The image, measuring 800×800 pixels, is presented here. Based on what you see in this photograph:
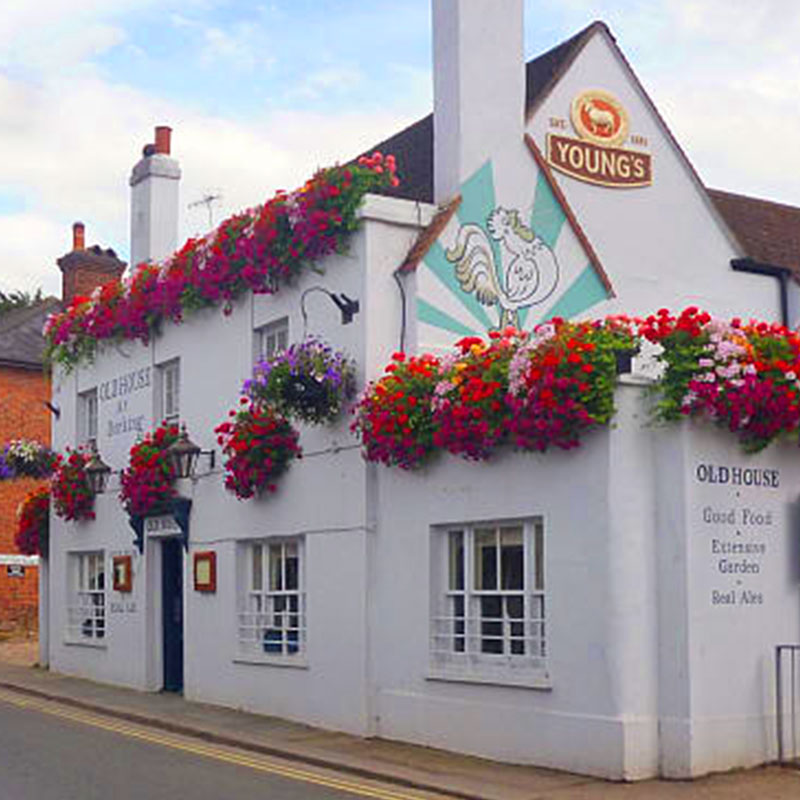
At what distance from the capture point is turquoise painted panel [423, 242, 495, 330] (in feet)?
51.4

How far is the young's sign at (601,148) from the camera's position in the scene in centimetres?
1748

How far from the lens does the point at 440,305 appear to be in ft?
51.5

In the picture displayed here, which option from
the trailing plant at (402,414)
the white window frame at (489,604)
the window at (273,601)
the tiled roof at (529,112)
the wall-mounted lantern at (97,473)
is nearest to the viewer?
the white window frame at (489,604)

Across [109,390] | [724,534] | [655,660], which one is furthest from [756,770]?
[109,390]

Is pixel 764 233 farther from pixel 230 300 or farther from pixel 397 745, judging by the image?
pixel 397 745

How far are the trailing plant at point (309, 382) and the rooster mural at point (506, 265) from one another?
179 centimetres

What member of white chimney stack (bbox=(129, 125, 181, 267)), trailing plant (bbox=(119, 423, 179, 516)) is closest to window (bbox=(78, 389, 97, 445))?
white chimney stack (bbox=(129, 125, 181, 267))

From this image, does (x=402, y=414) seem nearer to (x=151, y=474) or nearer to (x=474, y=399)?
(x=474, y=399)

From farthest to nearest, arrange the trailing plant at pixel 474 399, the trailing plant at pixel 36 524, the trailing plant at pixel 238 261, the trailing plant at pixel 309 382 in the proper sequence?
the trailing plant at pixel 36 524
the trailing plant at pixel 238 261
the trailing plant at pixel 309 382
the trailing plant at pixel 474 399

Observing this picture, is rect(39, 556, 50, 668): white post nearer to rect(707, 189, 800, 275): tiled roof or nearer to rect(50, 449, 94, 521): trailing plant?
rect(50, 449, 94, 521): trailing plant

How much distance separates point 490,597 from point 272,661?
13.5ft

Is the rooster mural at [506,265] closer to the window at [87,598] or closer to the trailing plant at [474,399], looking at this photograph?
the trailing plant at [474,399]

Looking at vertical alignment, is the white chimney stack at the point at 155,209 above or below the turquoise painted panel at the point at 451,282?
above

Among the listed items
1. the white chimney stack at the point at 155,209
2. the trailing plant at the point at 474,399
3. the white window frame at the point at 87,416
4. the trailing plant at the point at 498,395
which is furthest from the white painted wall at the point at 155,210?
the trailing plant at the point at 474,399
